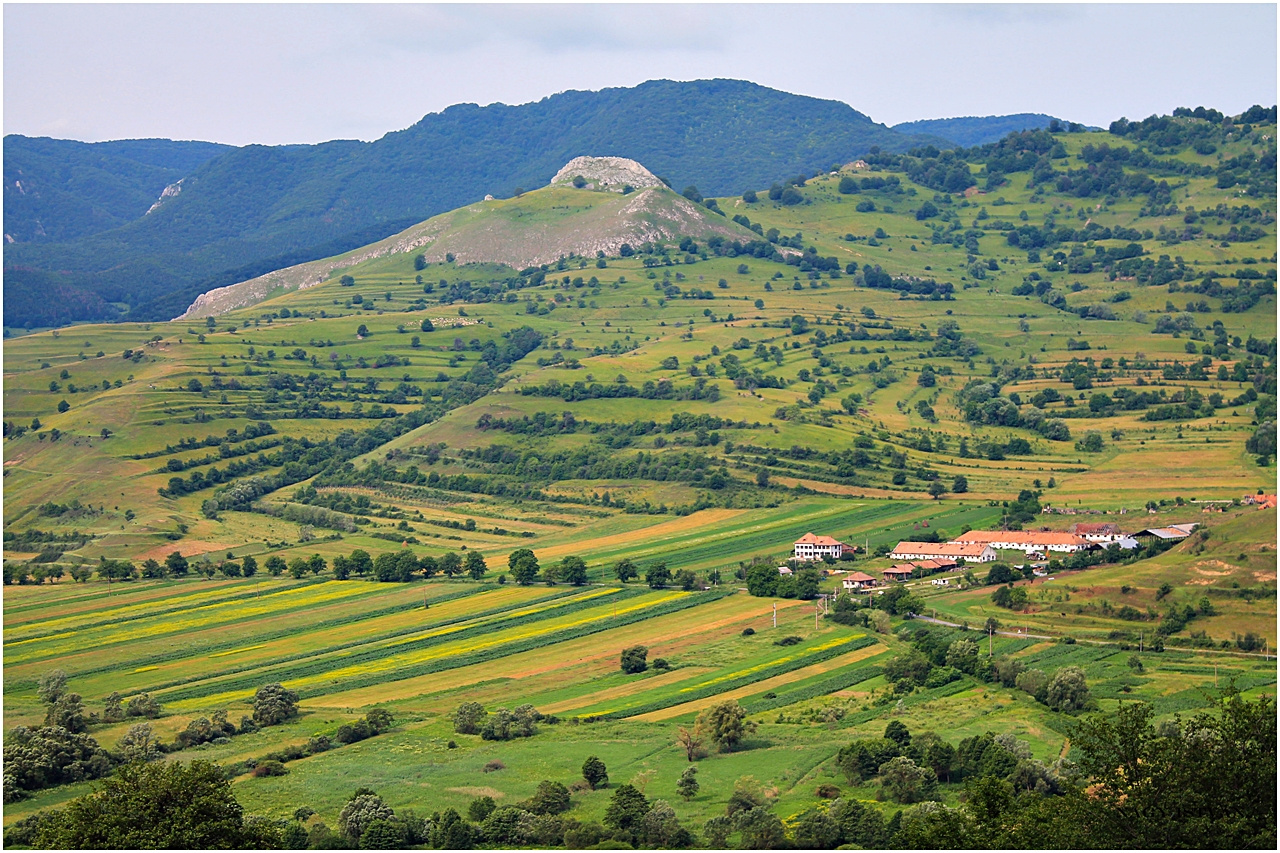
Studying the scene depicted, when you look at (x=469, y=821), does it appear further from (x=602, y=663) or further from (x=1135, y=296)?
(x=1135, y=296)

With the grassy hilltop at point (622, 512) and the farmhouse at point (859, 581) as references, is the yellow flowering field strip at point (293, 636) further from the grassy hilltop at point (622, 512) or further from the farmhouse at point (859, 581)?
the farmhouse at point (859, 581)

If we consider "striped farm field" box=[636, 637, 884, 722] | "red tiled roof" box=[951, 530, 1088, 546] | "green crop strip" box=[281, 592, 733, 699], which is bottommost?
"striped farm field" box=[636, 637, 884, 722]

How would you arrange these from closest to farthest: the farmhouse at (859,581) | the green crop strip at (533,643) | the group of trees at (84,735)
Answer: the group of trees at (84,735), the green crop strip at (533,643), the farmhouse at (859,581)

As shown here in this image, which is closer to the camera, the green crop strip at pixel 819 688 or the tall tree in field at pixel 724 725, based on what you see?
the tall tree in field at pixel 724 725

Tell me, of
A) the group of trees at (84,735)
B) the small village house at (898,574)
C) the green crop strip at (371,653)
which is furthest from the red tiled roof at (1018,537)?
the group of trees at (84,735)

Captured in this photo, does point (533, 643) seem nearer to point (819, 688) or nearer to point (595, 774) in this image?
point (819, 688)

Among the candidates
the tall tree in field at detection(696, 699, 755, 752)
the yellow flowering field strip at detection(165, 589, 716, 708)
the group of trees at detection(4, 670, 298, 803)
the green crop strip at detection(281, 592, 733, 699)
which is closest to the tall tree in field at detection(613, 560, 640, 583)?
the yellow flowering field strip at detection(165, 589, 716, 708)

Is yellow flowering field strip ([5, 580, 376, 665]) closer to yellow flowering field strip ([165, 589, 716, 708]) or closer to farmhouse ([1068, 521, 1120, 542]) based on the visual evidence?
yellow flowering field strip ([165, 589, 716, 708])
